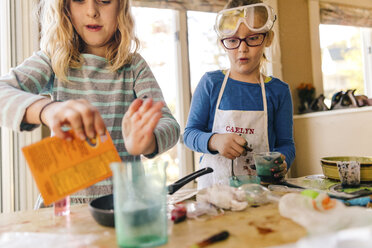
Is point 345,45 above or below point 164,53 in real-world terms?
above

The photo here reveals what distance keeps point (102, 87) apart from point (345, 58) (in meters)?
3.68

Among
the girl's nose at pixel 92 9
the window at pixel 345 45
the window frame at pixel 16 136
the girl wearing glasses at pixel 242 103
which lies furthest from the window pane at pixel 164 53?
the girl's nose at pixel 92 9

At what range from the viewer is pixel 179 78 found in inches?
111

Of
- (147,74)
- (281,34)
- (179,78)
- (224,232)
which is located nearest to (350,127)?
(281,34)

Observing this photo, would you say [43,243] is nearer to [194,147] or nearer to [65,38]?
[65,38]

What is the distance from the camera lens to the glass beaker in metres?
0.52

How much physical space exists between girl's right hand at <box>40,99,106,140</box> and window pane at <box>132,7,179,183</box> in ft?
7.02

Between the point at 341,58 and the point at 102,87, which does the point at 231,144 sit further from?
the point at 341,58

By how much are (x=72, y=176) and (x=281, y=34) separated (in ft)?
10.0

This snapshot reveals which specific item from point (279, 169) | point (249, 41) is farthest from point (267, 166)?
point (249, 41)

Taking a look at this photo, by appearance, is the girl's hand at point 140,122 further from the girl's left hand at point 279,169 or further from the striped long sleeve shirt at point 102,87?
the girl's left hand at point 279,169

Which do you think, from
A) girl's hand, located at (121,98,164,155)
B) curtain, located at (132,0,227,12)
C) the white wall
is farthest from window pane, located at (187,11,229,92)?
girl's hand, located at (121,98,164,155)

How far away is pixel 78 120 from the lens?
2.07ft

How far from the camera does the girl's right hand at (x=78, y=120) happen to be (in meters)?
0.63
